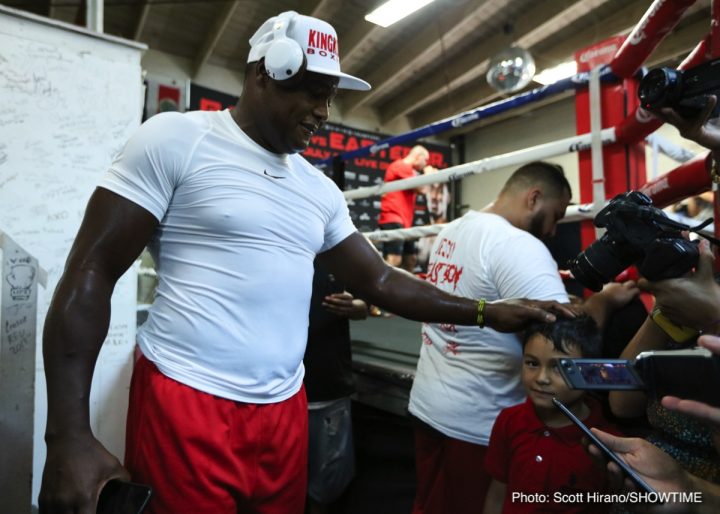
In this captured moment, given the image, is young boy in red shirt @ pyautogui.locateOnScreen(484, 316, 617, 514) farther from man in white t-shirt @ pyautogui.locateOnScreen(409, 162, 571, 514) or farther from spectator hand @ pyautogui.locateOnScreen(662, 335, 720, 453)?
spectator hand @ pyautogui.locateOnScreen(662, 335, 720, 453)

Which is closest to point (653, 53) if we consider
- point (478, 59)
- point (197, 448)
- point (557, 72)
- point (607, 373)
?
point (557, 72)

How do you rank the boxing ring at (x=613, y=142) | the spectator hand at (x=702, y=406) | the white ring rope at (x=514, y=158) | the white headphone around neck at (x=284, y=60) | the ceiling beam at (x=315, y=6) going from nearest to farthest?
the spectator hand at (x=702, y=406) < the white headphone around neck at (x=284, y=60) < the boxing ring at (x=613, y=142) < the white ring rope at (x=514, y=158) < the ceiling beam at (x=315, y=6)

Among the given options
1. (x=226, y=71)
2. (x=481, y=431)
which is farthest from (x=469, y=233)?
(x=226, y=71)

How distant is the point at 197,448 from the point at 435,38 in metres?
5.96

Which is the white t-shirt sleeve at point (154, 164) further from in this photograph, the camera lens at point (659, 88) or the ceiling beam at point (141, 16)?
the ceiling beam at point (141, 16)

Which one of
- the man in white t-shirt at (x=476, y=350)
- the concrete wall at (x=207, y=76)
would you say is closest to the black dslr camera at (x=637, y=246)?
the man in white t-shirt at (x=476, y=350)

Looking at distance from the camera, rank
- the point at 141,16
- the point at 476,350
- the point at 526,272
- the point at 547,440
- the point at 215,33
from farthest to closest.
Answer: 1. the point at 215,33
2. the point at 141,16
3. the point at 476,350
4. the point at 526,272
5. the point at 547,440

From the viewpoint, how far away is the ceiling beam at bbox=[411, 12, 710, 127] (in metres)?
5.39

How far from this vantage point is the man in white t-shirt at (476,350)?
1319 millimetres

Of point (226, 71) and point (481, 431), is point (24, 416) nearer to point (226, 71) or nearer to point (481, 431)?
point (481, 431)

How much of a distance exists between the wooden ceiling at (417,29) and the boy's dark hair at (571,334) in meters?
4.75

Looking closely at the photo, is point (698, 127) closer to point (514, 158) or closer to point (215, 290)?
point (215, 290)

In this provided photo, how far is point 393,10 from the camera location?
4828 mm

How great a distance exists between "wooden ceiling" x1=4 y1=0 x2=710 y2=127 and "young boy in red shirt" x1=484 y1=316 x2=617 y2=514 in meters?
4.78
